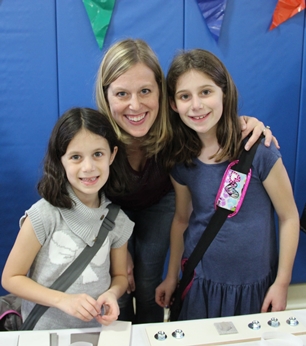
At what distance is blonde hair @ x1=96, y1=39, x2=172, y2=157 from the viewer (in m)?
1.24

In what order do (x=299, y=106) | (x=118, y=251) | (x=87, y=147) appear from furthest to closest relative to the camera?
(x=299, y=106), (x=118, y=251), (x=87, y=147)

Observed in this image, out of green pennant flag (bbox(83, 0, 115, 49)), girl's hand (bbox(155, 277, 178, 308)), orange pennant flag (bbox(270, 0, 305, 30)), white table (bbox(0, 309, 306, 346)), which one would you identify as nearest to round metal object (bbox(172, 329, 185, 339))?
white table (bbox(0, 309, 306, 346))

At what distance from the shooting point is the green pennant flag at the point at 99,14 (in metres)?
1.88

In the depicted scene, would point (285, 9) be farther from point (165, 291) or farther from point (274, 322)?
point (274, 322)

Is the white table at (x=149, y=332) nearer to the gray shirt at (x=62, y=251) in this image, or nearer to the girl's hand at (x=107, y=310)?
the girl's hand at (x=107, y=310)

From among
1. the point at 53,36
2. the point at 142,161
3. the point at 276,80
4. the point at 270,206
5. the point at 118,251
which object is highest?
the point at 53,36

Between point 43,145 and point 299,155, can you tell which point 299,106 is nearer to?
point 299,155

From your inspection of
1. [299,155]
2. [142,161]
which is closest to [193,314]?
[142,161]

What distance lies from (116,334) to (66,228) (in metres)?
0.35

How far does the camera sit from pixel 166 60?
6.66 ft

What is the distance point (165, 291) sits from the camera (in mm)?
1481

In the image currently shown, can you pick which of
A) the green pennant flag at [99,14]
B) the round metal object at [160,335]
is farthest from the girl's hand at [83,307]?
the green pennant flag at [99,14]

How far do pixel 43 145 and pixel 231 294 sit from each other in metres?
1.26

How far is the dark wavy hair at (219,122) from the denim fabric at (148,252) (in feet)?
0.89
